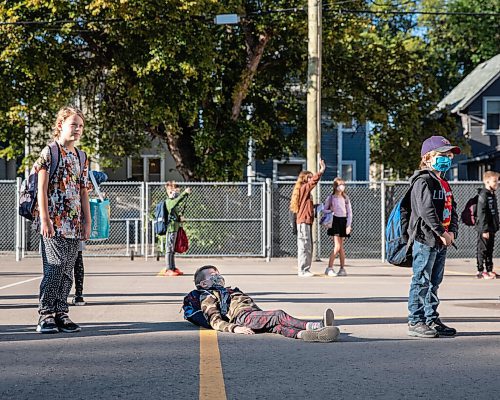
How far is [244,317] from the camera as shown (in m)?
8.16

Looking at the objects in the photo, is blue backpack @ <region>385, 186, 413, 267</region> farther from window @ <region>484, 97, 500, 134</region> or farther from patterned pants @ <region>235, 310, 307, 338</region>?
window @ <region>484, 97, 500, 134</region>

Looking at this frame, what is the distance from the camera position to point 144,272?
17.8 metres

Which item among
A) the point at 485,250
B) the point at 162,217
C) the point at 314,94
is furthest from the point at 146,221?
the point at 485,250

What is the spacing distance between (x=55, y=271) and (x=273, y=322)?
1.99 meters

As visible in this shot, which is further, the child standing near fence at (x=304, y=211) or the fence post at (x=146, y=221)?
the fence post at (x=146, y=221)

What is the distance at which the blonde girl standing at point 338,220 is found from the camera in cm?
1681

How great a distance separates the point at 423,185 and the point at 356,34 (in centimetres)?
2064

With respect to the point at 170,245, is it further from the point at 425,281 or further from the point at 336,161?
the point at 336,161

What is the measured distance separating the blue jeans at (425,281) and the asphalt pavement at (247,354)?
261mm

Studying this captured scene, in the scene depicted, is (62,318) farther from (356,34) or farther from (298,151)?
(298,151)

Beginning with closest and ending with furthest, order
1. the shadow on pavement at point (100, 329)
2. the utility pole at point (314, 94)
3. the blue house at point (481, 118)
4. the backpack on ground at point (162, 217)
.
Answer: the shadow on pavement at point (100, 329) → the backpack on ground at point (162, 217) → the utility pole at point (314, 94) → the blue house at point (481, 118)

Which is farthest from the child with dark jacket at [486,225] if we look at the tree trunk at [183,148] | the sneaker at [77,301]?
the tree trunk at [183,148]

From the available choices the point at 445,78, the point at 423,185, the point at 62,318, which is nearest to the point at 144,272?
the point at 62,318

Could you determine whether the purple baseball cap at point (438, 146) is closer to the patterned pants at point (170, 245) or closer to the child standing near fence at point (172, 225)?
the child standing near fence at point (172, 225)
